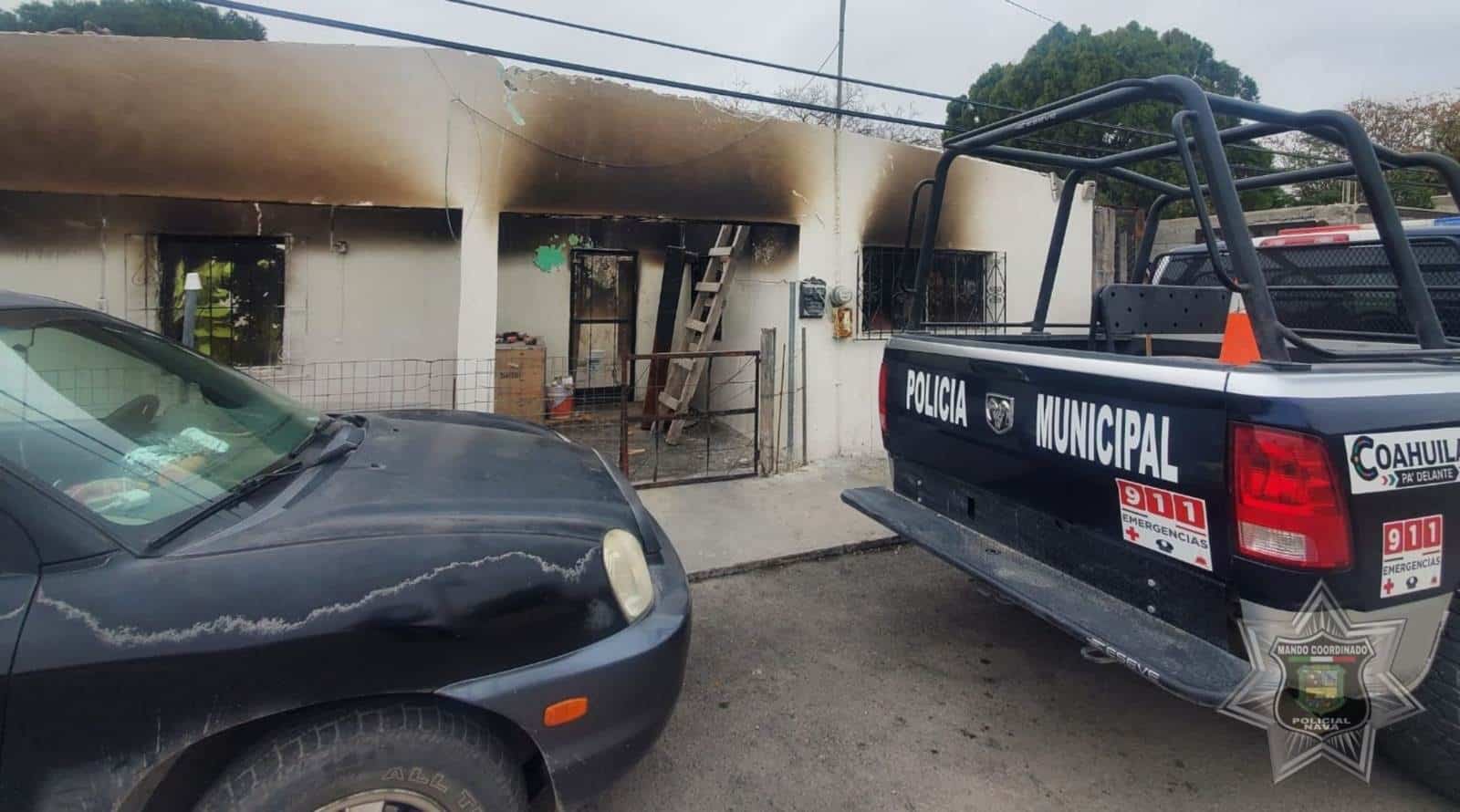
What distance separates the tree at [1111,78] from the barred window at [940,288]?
891 centimetres

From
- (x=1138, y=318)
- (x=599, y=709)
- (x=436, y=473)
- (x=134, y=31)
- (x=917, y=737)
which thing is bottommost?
(x=917, y=737)

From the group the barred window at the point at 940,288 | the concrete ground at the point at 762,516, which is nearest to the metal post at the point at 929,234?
the concrete ground at the point at 762,516

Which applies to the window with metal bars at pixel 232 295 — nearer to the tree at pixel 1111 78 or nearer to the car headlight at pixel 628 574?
the car headlight at pixel 628 574

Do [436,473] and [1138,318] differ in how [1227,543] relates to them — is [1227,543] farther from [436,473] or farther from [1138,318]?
[436,473]

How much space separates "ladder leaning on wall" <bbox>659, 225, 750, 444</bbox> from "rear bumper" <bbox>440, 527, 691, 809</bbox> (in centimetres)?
553

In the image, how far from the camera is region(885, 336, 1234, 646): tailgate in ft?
7.52

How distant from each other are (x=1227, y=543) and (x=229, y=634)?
2.51 meters

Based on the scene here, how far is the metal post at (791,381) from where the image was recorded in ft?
22.8

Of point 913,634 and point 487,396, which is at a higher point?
point 487,396

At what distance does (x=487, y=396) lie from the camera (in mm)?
6293

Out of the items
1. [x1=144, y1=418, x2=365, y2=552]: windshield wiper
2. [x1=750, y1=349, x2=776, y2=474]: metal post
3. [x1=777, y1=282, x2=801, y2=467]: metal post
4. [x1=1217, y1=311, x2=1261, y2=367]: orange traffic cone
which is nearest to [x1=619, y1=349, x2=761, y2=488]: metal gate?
[x1=750, y1=349, x2=776, y2=474]: metal post

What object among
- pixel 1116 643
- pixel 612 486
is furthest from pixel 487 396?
pixel 1116 643

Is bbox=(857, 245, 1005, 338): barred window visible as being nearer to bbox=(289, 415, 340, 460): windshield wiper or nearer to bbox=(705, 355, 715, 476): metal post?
bbox=(705, 355, 715, 476): metal post

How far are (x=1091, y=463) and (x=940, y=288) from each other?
570 centimetres
